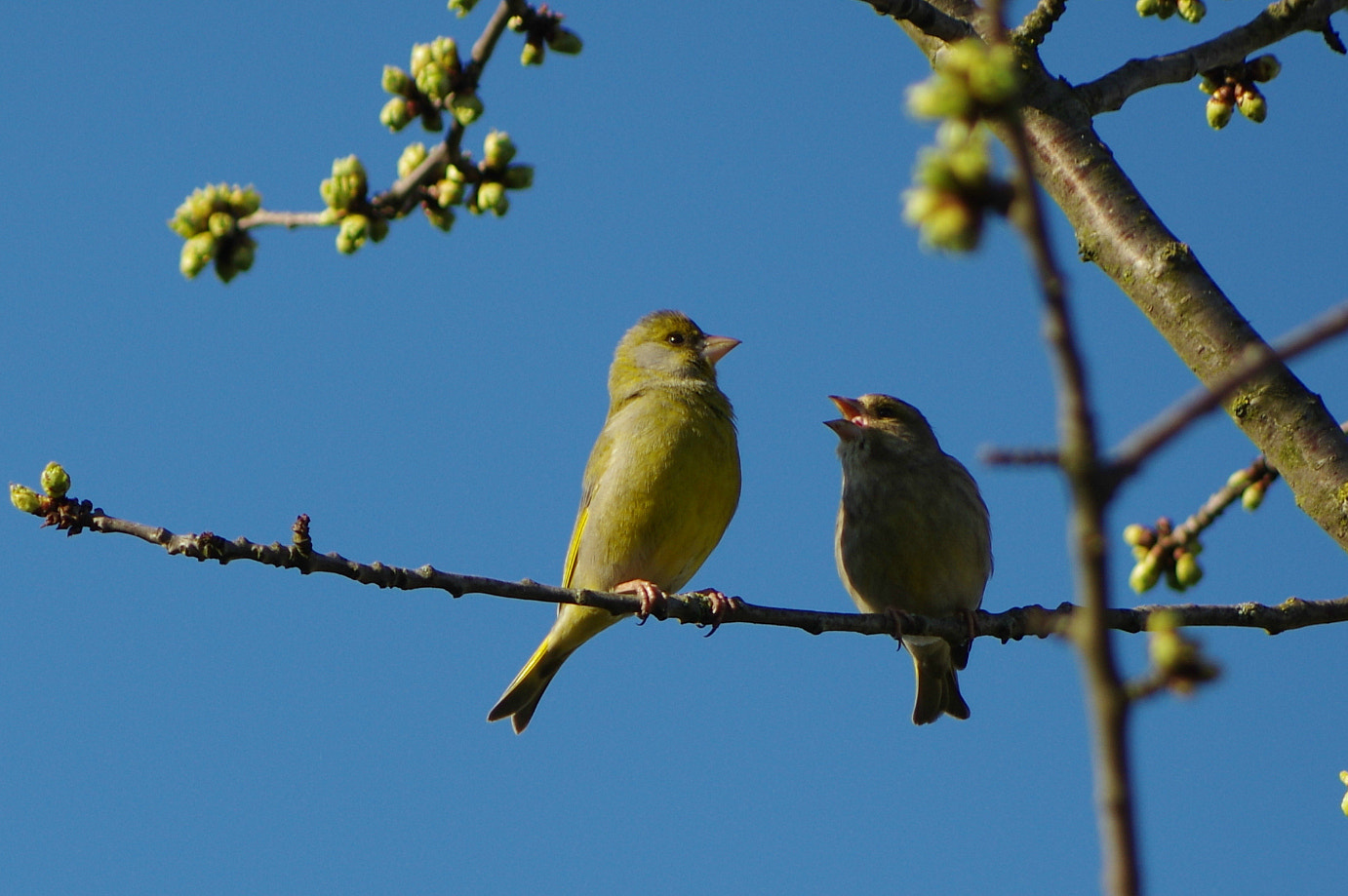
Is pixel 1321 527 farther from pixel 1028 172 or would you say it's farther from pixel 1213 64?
pixel 1028 172

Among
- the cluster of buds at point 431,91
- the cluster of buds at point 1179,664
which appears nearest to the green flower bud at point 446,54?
the cluster of buds at point 431,91

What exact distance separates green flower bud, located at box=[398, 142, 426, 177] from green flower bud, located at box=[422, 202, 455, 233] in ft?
0.32

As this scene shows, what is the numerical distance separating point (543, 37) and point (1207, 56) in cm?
282

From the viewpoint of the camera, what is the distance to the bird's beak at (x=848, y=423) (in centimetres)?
791

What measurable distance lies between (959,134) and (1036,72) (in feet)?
12.8

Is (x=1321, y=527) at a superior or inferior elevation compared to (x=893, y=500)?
inferior

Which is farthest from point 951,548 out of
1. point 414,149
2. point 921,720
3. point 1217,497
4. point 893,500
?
point 414,149

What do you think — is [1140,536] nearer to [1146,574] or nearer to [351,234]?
[1146,574]

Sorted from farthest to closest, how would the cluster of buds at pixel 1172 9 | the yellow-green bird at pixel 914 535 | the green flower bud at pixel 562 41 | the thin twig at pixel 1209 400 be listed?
the yellow-green bird at pixel 914 535, the cluster of buds at pixel 1172 9, the green flower bud at pixel 562 41, the thin twig at pixel 1209 400

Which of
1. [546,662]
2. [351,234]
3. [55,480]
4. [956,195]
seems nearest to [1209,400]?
[956,195]

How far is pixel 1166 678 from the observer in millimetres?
1576

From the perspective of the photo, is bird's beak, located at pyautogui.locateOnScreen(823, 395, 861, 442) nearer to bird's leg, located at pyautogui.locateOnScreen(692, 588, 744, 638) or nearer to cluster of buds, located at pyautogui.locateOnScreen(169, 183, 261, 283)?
bird's leg, located at pyautogui.locateOnScreen(692, 588, 744, 638)

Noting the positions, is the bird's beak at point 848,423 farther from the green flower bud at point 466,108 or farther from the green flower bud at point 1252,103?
the green flower bud at point 466,108

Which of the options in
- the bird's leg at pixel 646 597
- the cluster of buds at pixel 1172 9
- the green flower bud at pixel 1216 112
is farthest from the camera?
the bird's leg at pixel 646 597
